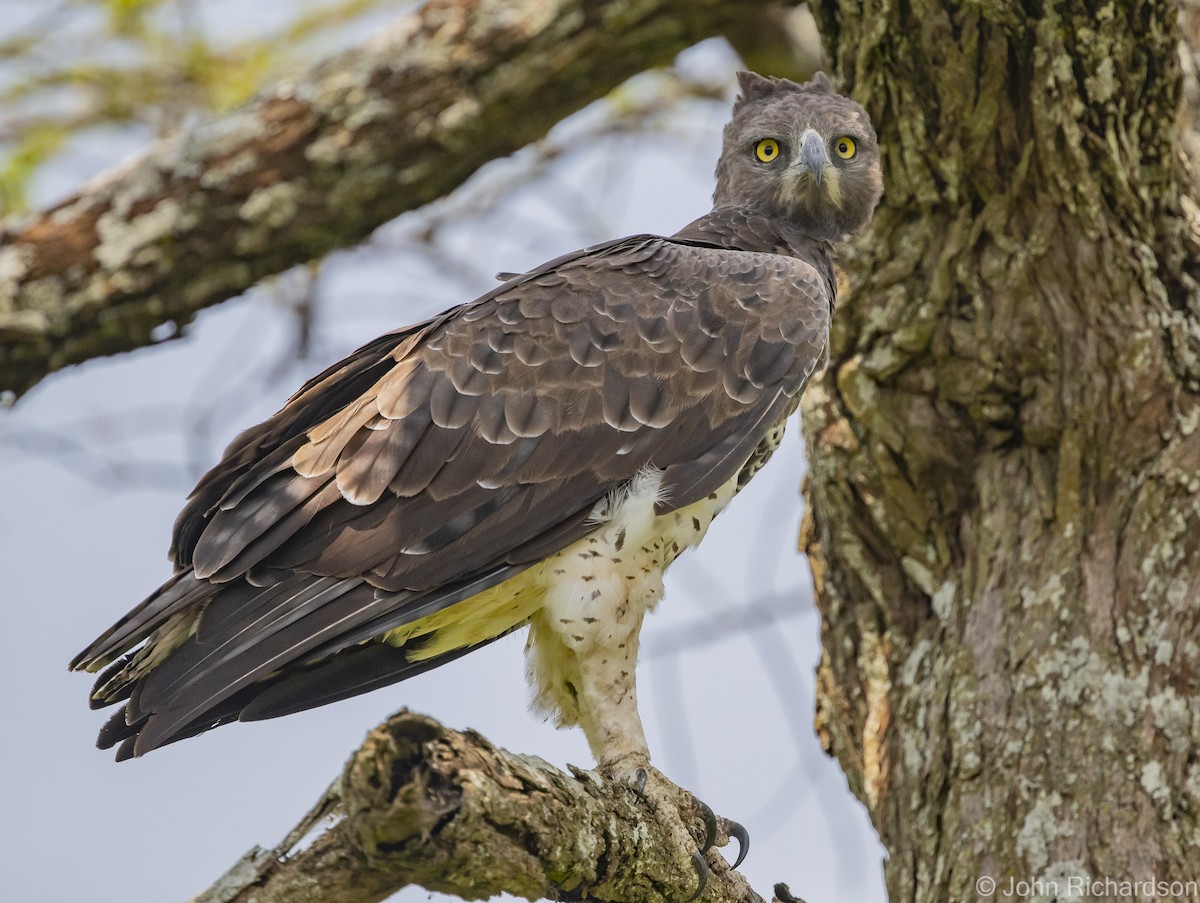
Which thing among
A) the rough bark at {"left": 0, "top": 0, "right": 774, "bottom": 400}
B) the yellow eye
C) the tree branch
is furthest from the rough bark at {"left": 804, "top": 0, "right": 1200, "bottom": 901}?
the tree branch

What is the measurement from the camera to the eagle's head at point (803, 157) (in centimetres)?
585

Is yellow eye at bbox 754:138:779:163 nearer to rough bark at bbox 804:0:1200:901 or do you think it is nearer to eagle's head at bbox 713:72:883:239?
eagle's head at bbox 713:72:883:239

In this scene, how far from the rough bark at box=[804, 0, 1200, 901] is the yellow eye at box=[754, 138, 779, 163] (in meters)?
0.57

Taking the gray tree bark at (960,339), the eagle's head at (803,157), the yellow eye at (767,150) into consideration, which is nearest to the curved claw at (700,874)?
the gray tree bark at (960,339)

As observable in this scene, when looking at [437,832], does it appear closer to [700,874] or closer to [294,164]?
[700,874]

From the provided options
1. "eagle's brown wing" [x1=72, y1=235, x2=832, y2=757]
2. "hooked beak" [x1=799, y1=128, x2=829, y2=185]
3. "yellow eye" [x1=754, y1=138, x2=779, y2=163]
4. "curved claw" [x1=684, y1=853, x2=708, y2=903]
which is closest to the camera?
"curved claw" [x1=684, y1=853, x2=708, y2=903]

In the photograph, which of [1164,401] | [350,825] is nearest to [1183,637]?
[1164,401]

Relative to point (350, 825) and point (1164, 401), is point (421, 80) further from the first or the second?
point (350, 825)

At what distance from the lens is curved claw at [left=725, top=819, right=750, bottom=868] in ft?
16.5

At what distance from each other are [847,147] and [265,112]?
2.59 m

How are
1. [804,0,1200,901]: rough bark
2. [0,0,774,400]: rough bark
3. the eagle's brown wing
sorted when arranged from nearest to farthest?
the eagle's brown wing
[804,0,1200,901]: rough bark
[0,0,774,400]: rough bark

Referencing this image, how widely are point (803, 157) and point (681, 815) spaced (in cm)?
285

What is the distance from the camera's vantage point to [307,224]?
614 cm

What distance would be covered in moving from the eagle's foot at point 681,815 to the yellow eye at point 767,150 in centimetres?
279
